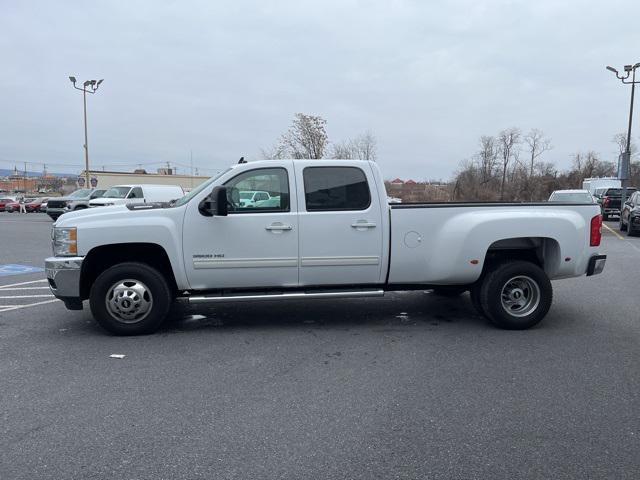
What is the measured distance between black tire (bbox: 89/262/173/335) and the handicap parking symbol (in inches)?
234

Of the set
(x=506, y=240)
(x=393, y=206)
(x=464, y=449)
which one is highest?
(x=393, y=206)

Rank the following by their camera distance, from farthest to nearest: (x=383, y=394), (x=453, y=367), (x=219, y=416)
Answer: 1. (x=453, y=367)
2. (x=383, y=394)
3. (x=219, y=416)

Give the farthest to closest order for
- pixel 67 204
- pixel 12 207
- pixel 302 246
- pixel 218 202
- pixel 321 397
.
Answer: pixel 12 207 < pixel 67 204 < pixel 302 246 < pixel 218 202 < pixel 321 397

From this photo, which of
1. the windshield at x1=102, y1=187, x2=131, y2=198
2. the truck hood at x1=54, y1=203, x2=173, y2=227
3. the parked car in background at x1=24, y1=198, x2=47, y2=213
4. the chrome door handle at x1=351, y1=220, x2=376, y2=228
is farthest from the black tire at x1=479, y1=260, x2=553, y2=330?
the parked car in background at x1=24, y1=198, x2=47, y2=213

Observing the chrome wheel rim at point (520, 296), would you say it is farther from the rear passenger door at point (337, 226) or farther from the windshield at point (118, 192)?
the windshield at point (118, 192)

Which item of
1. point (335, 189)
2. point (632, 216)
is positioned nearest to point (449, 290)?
point (335, 189)

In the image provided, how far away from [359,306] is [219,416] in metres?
3.84

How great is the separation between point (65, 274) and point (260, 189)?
230 centimetres

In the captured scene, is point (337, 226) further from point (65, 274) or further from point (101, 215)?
point (65, 274)

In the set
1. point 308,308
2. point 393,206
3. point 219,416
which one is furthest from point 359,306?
point 219,416

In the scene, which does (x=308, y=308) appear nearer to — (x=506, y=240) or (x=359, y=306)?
(x=359, y=306)

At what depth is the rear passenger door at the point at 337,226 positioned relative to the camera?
604 cm

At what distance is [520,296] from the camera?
639 cm

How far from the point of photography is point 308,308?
24.2ft
